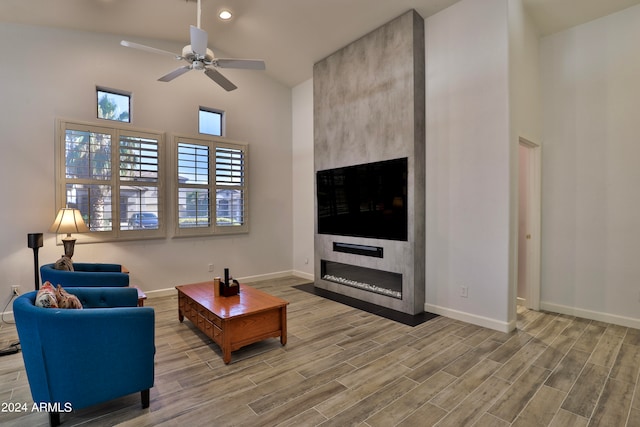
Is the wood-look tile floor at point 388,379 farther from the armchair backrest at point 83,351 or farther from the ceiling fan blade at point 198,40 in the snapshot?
the ceiling fan blade at point 198,40

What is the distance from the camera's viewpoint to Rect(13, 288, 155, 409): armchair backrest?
6.08 ft

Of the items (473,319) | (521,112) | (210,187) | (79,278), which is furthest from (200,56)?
(473,319)

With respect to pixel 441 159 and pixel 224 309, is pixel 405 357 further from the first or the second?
pixel 441 159

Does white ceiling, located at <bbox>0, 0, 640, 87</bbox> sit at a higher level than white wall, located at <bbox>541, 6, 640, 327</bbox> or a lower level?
higher

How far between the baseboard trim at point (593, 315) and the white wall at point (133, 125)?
436 centimetres

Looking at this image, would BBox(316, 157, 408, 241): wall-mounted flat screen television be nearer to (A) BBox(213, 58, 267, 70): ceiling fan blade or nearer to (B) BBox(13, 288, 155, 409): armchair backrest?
(A) BBox(213, 58, 267, 70): ceiling fan blade

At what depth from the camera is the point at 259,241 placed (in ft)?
19.7

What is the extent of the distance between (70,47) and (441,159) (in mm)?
5108

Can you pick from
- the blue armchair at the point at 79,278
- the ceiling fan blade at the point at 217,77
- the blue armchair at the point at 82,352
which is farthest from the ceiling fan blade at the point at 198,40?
the blue armchair at the point at 79,278

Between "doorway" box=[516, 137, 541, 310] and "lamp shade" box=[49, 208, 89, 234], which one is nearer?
"lamp shade" box=[49, 208, 89, 234]

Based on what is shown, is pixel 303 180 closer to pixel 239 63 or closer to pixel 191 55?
pixel 239 63

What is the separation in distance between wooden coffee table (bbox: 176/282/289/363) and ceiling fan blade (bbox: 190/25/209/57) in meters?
2.42

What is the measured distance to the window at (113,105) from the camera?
14.9ft

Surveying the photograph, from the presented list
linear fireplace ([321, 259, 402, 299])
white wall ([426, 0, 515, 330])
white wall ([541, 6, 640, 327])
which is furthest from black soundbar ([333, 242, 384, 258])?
white wall ([541, 6, 640, 327])
